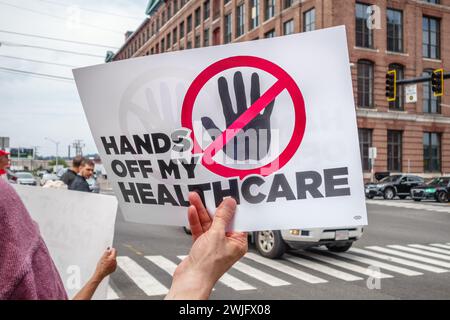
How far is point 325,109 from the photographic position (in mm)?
1279

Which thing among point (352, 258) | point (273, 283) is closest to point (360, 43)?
point (352, 258)

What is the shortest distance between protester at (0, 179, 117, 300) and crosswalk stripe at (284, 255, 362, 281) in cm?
584

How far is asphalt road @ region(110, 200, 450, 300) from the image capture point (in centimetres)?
547

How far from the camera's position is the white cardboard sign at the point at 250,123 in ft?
4.20

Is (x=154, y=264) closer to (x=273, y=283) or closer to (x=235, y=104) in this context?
(x=273, y=283)

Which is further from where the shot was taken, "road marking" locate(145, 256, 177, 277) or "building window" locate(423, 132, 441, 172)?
"building window" locate(423, 132, 441, 172)

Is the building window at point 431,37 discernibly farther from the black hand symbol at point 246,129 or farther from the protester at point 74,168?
the black hand symbol at point 246,129

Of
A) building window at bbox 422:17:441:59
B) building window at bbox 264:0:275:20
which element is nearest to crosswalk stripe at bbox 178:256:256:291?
building window at bbox 264:0:275:20

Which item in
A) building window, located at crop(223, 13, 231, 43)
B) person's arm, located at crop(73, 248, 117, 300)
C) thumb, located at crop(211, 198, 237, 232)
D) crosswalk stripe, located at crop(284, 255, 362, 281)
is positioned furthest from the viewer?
building window, located at crop(223, 13, 231, 43)

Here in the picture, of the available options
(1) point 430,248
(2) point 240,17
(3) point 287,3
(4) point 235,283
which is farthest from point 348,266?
(2) point 240,17

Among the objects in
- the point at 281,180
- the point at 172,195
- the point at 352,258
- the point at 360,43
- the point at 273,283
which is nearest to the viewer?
the point at 281,180

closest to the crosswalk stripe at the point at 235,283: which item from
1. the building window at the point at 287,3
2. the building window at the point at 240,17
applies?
the building window at the point at 287,3

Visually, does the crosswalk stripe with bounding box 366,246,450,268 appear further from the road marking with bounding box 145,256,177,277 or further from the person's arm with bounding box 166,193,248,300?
the person's arm with bounding box 166,193,248,300
